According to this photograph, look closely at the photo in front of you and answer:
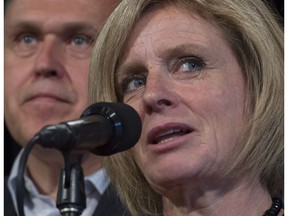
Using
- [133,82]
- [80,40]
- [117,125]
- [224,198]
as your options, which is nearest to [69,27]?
[80,40]

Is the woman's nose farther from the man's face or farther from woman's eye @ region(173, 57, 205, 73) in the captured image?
the man's face

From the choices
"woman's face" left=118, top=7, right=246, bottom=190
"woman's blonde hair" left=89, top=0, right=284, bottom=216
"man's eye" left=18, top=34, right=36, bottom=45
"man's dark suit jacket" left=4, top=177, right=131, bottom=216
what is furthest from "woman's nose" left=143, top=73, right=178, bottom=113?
"man's eye" left=18, top=34, right=36, bottom=45

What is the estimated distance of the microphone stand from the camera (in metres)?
1.30

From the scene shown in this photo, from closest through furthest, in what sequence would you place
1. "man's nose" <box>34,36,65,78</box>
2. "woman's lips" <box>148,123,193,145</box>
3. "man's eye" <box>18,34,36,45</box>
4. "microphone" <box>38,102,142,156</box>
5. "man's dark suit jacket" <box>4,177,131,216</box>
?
"microphone" <box>38,102,142,156</box>, "woman's lips" <box>148,123,193,145</box>, "man's dark suit jacket" <box>4,177,131,216</box>, "man's nose" <box>34,36,65,78</box>, "man's eye" <box>18,34,36,45</box>

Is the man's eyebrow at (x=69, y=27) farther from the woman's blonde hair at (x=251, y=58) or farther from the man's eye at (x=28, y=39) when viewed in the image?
the woman's blonde hair at (x=251, y=58)

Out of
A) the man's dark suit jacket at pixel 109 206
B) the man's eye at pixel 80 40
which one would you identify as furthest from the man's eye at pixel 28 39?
the man's dark suit jacket at pixel 109 206

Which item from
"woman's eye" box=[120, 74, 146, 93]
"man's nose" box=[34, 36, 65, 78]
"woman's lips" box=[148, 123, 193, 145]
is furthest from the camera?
"man's nose" box=[34, 36, 65, 78]

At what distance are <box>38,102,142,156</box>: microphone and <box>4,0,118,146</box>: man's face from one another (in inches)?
43.2

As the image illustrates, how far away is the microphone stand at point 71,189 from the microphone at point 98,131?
0.08ft

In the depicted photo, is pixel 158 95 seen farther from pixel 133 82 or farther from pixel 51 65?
pixel 51 65

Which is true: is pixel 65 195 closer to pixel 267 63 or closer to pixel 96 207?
pixel 267 63

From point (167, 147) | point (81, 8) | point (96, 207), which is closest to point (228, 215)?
point (167, 147)

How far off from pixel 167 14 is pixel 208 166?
373 millimetres

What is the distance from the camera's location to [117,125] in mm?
1391
